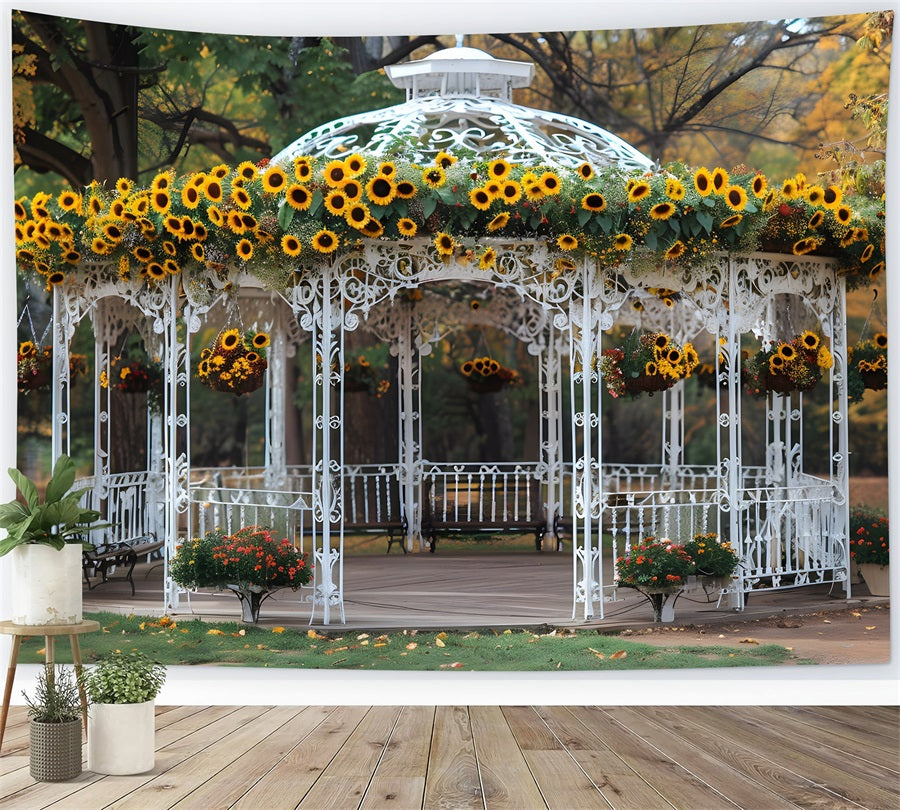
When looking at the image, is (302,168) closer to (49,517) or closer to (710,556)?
(49,517)

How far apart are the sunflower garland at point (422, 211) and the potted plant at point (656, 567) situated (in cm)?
196

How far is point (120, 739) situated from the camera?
490 cm

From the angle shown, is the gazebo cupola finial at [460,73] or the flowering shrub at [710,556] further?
the gazebo cupola finial at [460,73]

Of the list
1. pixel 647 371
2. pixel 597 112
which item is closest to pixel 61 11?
pixel 647 371

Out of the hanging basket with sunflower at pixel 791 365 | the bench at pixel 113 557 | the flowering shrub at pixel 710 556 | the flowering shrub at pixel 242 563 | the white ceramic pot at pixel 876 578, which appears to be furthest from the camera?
the bench at pixel 113 557

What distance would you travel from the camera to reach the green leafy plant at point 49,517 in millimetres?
4867

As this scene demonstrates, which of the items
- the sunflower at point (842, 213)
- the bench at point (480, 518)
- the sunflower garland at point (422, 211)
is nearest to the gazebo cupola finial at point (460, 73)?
the sunflower garland at point (422, 211)

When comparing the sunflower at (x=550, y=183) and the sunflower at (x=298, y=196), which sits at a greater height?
the sunflower at (x=550, y=183)

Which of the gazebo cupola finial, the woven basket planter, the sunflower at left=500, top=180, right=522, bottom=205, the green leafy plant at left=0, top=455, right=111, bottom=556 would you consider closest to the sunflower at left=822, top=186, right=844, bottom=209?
the sunflower at left=500, top=180, right=522, bottom=205

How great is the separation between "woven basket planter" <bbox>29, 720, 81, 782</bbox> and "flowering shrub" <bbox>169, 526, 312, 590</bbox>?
8.62 feet

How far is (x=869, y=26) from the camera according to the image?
11.8m

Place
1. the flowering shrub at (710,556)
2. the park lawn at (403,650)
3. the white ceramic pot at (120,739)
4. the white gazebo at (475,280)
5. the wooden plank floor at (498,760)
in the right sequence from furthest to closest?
the flowering shrub at (710,556), the white gazebo at (475,280), the park lawn at (403,650), the white ceramic pot at (120,739), the wooden plank floor at (498,760)

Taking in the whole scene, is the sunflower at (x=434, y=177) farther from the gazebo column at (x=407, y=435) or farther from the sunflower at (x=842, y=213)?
the gazebo column at (x=407, y=435)

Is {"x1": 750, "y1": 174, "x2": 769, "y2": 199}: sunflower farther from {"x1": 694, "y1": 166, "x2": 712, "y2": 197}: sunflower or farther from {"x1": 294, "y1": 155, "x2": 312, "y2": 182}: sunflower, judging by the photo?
{"x1": 294, "y1": 155, "x2": 312, "y2": 182}: sunflower
